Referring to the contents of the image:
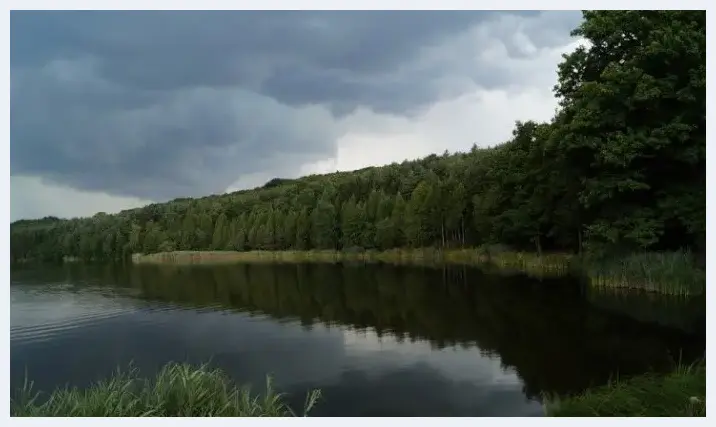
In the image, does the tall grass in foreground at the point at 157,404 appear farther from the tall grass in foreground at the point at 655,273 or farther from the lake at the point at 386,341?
the tall grass in foreground at the point at 655,273

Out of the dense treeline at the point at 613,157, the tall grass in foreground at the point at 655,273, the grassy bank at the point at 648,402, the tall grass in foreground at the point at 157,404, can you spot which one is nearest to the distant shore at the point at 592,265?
the tall grass in foreground at the point at 655,273

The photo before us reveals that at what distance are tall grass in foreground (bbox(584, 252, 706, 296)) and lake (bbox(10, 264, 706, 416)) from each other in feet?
3.78

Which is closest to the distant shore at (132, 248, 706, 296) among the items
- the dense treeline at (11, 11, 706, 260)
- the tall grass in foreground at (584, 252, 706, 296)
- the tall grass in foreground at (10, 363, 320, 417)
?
the tall grass in foreground at (584, 252, 706, 296)

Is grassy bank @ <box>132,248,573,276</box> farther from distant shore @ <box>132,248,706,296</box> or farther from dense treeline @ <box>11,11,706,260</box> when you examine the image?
dense treeline @ <box>11,11,706,260</box>

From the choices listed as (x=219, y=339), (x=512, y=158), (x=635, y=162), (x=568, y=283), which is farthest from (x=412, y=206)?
(x=219, y=339)

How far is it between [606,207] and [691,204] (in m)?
3.66

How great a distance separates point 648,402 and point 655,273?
15.2 meters

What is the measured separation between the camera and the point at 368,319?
22625 millimetres

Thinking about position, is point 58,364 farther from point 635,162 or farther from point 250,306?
point 635,162

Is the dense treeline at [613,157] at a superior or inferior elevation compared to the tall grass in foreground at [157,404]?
superior

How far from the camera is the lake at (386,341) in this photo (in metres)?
12.6

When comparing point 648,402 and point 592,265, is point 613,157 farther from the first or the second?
point 648,402

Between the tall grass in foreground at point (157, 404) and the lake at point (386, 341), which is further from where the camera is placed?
the lake at point (386, 341)

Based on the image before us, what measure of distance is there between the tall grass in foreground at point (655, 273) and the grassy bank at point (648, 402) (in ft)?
42.2
